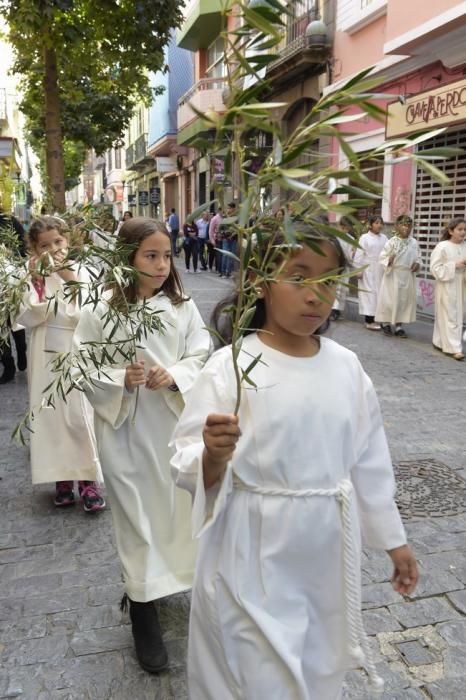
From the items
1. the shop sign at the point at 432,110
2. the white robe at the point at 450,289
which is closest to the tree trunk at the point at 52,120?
the shop sign at the point at 432,110

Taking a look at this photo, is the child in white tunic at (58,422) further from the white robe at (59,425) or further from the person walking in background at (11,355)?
the person walking in background at (11,355)

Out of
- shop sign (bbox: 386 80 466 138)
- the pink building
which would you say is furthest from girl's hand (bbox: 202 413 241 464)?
shop sign (bbox: 386 80 466 138)

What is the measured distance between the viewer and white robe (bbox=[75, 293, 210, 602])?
2760mm

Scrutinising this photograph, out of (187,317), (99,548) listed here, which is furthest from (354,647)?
(99,548)

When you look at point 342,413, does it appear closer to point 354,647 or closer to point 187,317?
point 354,647

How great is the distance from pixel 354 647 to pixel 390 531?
0.34m

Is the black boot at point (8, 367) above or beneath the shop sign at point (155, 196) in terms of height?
beneath

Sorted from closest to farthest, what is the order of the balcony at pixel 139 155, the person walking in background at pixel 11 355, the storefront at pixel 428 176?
the person walking in background at pixel 11 355, the storefront at pixel 428 176, the balcony at pixel 139 155

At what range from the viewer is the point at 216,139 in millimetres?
1304

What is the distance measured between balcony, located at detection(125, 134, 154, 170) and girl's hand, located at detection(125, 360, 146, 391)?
1385 inches

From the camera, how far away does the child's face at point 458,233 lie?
9.09m

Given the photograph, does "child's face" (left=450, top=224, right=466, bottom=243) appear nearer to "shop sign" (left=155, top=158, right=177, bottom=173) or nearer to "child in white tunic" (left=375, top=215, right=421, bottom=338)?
"child in white tunic" (left=375, top=215, right=421, bottom=338)

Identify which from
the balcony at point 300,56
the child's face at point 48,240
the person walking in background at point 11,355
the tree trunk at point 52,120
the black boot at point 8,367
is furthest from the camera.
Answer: the balcony at point 300,56

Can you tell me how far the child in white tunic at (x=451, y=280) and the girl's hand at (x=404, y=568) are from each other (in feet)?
24.4
